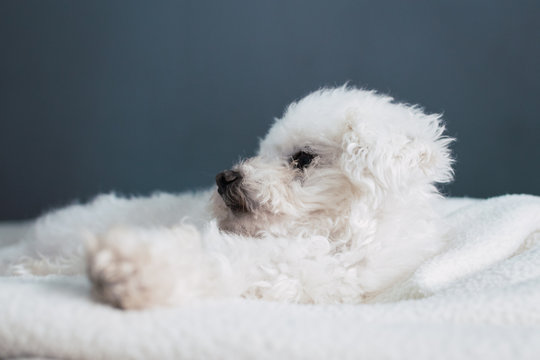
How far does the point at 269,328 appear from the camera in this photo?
672 mm

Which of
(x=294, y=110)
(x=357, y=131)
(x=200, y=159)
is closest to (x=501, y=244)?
(x=357, y=131)

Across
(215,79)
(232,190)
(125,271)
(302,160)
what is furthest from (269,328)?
(215,79)

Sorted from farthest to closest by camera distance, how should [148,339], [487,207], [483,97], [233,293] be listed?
[483,97], [487,207], [233,293], [148,339]

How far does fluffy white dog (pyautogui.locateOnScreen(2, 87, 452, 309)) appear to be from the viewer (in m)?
1.02

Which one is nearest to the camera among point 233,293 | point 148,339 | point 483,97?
point 148,339

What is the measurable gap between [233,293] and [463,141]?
201 cm

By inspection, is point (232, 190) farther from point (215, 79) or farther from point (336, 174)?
point (215, 79)

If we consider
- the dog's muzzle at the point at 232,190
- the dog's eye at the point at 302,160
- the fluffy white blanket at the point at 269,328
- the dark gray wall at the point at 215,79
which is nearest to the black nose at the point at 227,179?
the dog's muzzle at the point at 232,190

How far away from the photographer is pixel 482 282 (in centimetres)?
99

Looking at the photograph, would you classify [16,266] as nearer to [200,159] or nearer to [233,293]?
[233,293]

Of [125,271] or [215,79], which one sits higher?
[215,79]

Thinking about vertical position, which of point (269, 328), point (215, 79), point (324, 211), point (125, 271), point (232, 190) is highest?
point (215, 79)

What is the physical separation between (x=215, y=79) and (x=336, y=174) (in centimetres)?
186

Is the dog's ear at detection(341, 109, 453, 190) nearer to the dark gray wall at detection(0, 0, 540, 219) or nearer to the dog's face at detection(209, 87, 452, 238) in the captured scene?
the dog's face at detection(209, 87, 452, 238)
